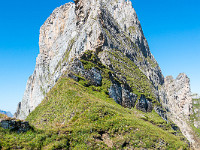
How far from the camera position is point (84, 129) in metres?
23.1

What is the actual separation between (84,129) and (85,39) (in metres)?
62.9

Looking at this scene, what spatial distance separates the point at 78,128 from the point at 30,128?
5987 mm

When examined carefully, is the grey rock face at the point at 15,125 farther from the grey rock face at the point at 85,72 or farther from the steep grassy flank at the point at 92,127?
the grey rock face at the point at 85,72

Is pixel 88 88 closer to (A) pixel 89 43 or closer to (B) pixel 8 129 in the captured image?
(B) pixel 8 129

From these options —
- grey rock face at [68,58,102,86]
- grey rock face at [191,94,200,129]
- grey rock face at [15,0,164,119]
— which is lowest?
grey rock face at [191,94,200,129]

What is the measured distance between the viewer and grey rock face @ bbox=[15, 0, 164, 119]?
251ft

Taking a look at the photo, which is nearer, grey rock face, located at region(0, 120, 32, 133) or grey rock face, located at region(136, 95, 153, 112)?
grey rock face, located at region(0, 120, 32, 133)

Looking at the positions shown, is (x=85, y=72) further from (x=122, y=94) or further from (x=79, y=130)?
(x=79, y=130)

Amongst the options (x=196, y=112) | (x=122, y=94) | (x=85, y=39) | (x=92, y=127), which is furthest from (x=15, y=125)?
(x=196, y=112)

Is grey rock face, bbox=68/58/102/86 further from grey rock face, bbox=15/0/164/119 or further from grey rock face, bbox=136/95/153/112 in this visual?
grey rock face, bbox=136/95/153/112

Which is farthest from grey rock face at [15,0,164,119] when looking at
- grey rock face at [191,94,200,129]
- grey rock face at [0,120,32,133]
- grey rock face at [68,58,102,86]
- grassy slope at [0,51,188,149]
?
grey rock face at [191,94,200,129]

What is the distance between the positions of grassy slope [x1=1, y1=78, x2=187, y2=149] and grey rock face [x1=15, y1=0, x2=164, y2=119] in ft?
52.6

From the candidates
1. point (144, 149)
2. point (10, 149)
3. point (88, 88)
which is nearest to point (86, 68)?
point (88, 88)

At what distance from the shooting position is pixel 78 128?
23.1 metres
